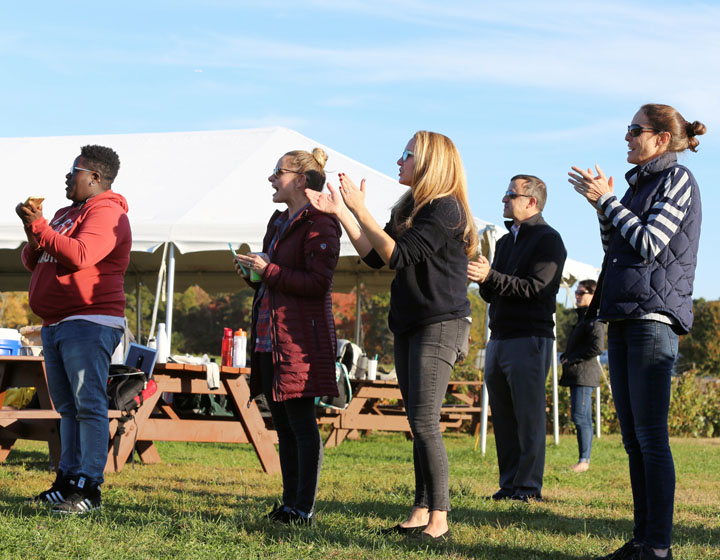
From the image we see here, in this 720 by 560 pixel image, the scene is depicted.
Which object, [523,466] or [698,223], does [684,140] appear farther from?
[523,466]

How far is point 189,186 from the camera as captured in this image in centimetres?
944

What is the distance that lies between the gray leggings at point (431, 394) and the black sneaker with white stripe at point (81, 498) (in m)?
1.52

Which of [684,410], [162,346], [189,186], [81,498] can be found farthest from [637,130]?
[684,410]

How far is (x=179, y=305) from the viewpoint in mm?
36562

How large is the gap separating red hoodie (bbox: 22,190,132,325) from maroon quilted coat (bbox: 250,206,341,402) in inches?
29.8

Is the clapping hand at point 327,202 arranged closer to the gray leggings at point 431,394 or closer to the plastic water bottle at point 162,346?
the gray leggings at point 431,394

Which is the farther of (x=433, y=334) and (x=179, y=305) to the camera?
(x=179, y=305)

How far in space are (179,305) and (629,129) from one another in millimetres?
34344

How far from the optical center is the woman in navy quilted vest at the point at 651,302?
122 inches

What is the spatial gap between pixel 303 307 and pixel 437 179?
31.4 inches

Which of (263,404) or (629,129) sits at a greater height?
(629,129)

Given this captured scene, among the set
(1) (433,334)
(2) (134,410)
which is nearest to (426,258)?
(1) (433,334)

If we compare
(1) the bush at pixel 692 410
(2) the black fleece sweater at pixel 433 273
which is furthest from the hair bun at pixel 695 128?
(1) the bush at pixel 692 410

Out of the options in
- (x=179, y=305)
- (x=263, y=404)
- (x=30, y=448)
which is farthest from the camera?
(x=179, y=305)
